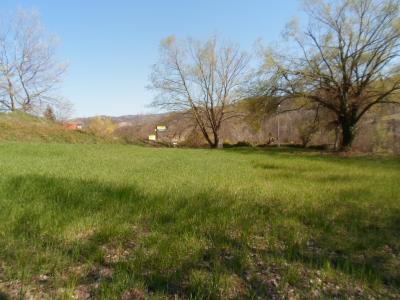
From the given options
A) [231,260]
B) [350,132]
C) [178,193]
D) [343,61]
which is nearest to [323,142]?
[350,132]

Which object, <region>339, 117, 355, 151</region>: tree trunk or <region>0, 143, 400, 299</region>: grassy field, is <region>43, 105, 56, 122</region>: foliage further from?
<region>0, 143, 400, 299</region>: grassy field

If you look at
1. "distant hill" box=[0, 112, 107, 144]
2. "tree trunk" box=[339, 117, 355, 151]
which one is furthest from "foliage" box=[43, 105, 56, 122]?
"tree trunk" box=[339, 117, 355, 151]

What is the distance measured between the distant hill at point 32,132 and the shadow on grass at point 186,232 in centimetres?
2423

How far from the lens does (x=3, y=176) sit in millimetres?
6785

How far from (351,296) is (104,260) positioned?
8.08 ft

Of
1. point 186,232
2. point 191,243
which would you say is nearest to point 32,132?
point 186,232

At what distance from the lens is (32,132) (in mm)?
28203

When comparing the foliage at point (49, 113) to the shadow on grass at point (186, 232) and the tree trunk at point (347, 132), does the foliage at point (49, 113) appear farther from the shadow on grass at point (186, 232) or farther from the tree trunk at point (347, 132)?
the shadow on grass at point (186, 232)

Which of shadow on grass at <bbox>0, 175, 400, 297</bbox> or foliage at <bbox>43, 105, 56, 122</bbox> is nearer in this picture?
shadow on grass at <bbox>0, 175, 400, 297</bbox>

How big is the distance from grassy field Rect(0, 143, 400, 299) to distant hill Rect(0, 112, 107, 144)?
2386 cm

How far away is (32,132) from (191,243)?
3041 centimetres

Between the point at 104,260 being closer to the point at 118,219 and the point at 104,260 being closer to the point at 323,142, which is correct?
the point at 118,219

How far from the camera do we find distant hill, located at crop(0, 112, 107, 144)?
2609 centimetres

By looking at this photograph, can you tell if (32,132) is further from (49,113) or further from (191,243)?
(191,243)
